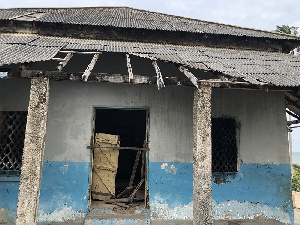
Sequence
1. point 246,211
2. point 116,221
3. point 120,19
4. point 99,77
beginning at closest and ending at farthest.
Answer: point 99,77
point 116,221
point 246,211
point 120,19

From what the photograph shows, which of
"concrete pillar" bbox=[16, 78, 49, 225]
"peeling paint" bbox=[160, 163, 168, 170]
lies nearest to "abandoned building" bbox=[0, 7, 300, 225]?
"peeling paint" bbox=[160, 163, 168, 170]

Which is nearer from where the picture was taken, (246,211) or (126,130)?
(246,211)

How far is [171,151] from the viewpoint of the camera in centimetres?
562

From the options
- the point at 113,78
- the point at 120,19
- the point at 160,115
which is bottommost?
the point at 160,115

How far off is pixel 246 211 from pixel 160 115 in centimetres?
293

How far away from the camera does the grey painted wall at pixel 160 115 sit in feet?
17.9

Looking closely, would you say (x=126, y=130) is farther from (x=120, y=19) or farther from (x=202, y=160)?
(x=202, y=160)

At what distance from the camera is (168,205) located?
5406 mm

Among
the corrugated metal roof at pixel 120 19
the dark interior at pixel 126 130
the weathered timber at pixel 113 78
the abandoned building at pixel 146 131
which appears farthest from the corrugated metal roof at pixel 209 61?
the dark interior at pixel 126 130

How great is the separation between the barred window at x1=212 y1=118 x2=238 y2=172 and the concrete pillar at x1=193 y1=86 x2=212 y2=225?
6.32 ft

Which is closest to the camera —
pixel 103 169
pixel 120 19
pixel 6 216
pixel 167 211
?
pixel 6 216

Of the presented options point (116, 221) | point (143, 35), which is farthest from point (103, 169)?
point (143, 35)

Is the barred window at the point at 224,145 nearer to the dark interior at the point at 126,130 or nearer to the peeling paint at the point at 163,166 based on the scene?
the peeling paint at the point at 163,166

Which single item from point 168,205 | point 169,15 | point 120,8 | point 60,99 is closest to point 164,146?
point 168,205
